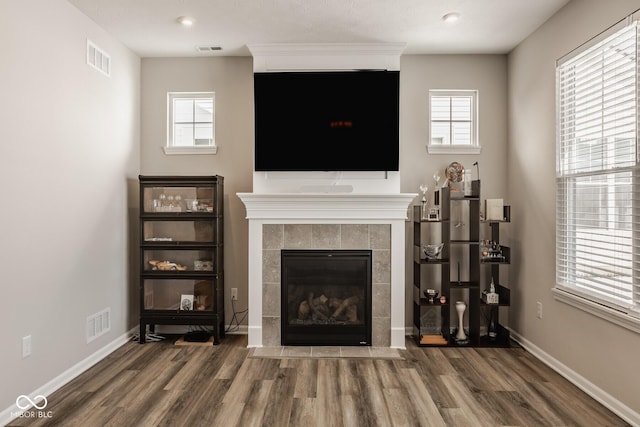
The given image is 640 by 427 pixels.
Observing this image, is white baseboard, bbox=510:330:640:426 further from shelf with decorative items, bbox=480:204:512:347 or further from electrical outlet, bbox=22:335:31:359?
electrical outlet, bbox=22:335:31:359

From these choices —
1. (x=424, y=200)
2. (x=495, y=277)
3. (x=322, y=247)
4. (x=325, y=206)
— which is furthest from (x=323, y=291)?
(x=495, y=277)

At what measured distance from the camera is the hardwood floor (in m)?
2.49

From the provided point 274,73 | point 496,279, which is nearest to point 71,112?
point 274,73

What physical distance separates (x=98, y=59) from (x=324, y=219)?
2333mm

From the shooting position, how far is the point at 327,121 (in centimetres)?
390

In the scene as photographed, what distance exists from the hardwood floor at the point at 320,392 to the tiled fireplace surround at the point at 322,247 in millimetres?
351

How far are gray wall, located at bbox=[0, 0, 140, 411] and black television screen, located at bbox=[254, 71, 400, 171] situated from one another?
133 centimetres

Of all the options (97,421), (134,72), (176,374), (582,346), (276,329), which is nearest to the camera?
(97,421)

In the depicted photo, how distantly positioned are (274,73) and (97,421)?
119 inches

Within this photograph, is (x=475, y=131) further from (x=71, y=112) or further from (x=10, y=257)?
(x=10, y=257)

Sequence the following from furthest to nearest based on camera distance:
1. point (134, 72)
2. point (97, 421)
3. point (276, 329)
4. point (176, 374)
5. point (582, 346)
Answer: point (134, 72), point (276, 329), point (176, 374), point (582, 346), point (97, 421)

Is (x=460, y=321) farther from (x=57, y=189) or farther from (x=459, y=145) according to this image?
(x=57, y=189)

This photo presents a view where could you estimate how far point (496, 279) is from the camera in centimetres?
404
